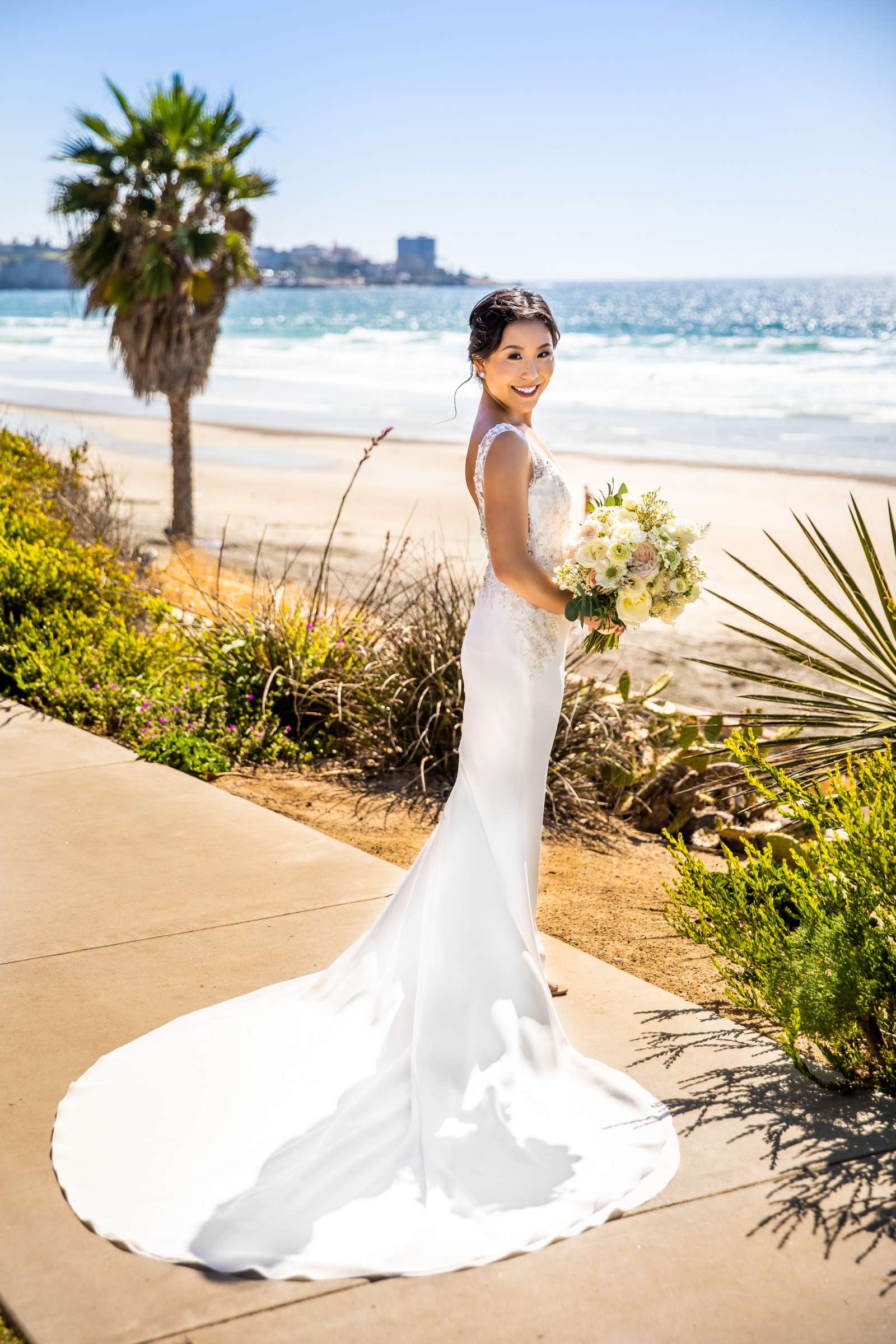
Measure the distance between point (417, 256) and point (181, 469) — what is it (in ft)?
538

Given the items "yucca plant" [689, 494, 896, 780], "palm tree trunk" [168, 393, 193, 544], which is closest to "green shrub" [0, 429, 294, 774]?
"yucca plant" [689, 494, 896, 780]

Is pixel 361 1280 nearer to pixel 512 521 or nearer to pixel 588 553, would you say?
pixel 588 553

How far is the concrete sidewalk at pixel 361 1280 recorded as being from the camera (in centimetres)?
259

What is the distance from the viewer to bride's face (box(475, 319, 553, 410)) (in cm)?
363

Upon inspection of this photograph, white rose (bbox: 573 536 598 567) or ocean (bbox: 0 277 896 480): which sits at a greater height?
ocean (bbox: 0 277 896 480)

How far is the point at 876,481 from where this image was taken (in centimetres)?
2156

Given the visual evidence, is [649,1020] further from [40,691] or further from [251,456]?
[251,456]

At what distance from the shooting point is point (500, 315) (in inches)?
143

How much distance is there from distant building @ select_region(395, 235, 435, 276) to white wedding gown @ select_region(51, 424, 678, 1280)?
167m

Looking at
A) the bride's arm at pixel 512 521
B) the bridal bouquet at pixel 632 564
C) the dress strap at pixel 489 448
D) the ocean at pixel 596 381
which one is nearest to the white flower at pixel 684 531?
the bridal bouquet at pixel 632 564

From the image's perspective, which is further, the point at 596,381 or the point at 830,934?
the point at 596,381

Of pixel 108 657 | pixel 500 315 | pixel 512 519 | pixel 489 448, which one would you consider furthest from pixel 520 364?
pixel 108 657

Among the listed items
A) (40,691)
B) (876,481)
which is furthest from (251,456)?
(40,691)

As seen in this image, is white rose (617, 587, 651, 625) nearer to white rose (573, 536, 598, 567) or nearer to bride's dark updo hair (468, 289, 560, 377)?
white rose (573, 536, 598, 567)
